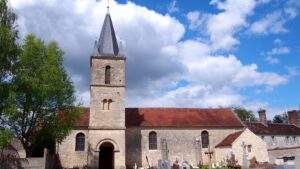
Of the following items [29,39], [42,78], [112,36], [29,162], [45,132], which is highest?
[112,36]

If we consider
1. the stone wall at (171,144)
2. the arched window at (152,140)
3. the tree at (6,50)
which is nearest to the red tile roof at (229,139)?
the stone wall at (171,144)

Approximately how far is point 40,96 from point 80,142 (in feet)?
40.2

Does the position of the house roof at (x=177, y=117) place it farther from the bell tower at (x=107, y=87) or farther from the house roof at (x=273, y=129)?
the house roof at (x=273, y=129)

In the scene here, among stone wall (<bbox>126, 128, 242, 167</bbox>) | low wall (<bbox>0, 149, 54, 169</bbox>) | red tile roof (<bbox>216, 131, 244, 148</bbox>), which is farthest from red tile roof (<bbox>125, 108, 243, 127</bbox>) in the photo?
low wall (<bbox>0, 149, 54, 169</bbox>)

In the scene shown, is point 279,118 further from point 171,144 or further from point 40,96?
point 40,96

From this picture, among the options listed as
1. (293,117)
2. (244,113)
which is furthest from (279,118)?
(293,117)

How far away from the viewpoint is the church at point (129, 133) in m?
36.5

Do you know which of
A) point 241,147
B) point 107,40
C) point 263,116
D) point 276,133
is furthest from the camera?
point 263,116

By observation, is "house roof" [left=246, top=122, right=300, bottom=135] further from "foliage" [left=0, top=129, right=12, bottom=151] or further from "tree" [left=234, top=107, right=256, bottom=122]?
"foliage" [left=0, top=129, right=12, bottom=151]

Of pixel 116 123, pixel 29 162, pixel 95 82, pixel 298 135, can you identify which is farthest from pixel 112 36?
pixel 298 135

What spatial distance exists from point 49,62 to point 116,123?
11247 millimetres

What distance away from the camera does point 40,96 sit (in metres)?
26.6

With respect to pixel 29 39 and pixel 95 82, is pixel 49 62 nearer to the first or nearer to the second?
pixel 29 39

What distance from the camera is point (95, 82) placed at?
3784cm
